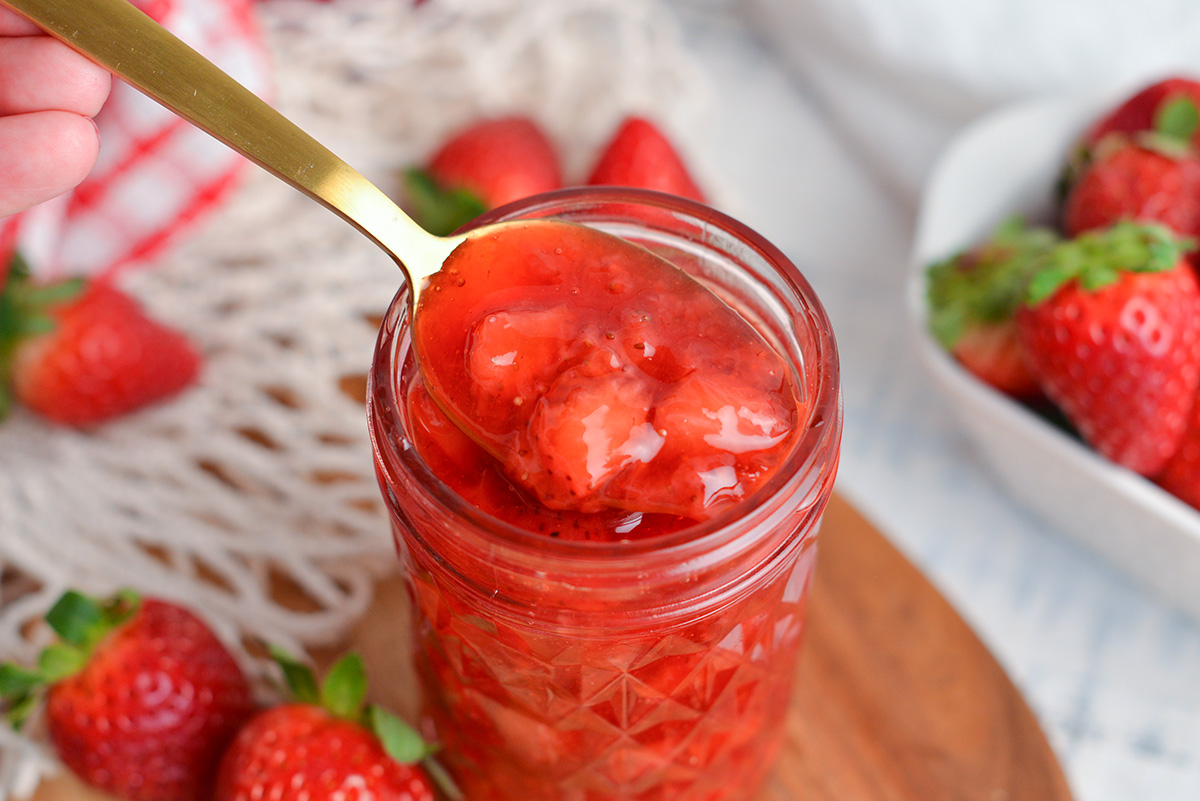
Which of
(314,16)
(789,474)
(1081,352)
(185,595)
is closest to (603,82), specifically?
(314,16)

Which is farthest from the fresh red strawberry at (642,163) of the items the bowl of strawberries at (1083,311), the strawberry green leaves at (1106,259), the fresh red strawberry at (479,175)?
the strawberry green leaves at (1106,259)

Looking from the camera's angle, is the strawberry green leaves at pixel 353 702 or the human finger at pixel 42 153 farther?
the strawberry green leaves at pixel 353 702

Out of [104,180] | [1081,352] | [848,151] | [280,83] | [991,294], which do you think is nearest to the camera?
[1081,352]

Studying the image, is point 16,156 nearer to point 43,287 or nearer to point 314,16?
point 43,287

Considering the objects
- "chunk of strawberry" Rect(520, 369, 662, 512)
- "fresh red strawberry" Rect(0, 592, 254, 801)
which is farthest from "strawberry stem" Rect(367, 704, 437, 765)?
"chunk of strawberry" Rect(520, 369, 662, 512)

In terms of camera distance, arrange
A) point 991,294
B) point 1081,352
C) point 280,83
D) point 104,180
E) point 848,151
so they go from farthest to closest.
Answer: point 848,151 → point 280,83 → point 104,180 → point 991,294 → point 1081,352

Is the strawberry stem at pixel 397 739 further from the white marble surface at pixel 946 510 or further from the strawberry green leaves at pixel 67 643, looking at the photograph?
the white marble surface at pixel 946 510
